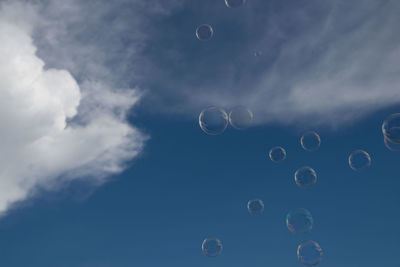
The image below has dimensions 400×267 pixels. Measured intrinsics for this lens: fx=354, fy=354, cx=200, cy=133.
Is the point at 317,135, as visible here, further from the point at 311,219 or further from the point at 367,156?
the point at 311,219

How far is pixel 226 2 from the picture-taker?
27047 mm

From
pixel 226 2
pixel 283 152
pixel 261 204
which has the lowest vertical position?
pixel 261 204

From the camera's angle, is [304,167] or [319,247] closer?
[319,247]

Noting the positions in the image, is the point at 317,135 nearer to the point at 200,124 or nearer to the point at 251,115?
the point at 251,115

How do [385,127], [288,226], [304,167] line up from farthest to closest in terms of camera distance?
[304,167]
[288,226]
[385,127]

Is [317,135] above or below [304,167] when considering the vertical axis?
above

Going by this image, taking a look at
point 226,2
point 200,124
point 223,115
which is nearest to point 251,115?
point 223,115

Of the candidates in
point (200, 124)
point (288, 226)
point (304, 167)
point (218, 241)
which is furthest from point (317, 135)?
point (218, 241)

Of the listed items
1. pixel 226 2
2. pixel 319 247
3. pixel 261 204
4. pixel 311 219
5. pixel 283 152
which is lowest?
pixel 319 247

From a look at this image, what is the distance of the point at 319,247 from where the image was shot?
88.1 feet

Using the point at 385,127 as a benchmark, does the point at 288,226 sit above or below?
below

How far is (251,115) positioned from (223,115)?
2.48 m

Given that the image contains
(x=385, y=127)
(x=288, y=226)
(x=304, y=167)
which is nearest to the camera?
(x=385, y=127)

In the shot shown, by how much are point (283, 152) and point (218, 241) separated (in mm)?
9249
